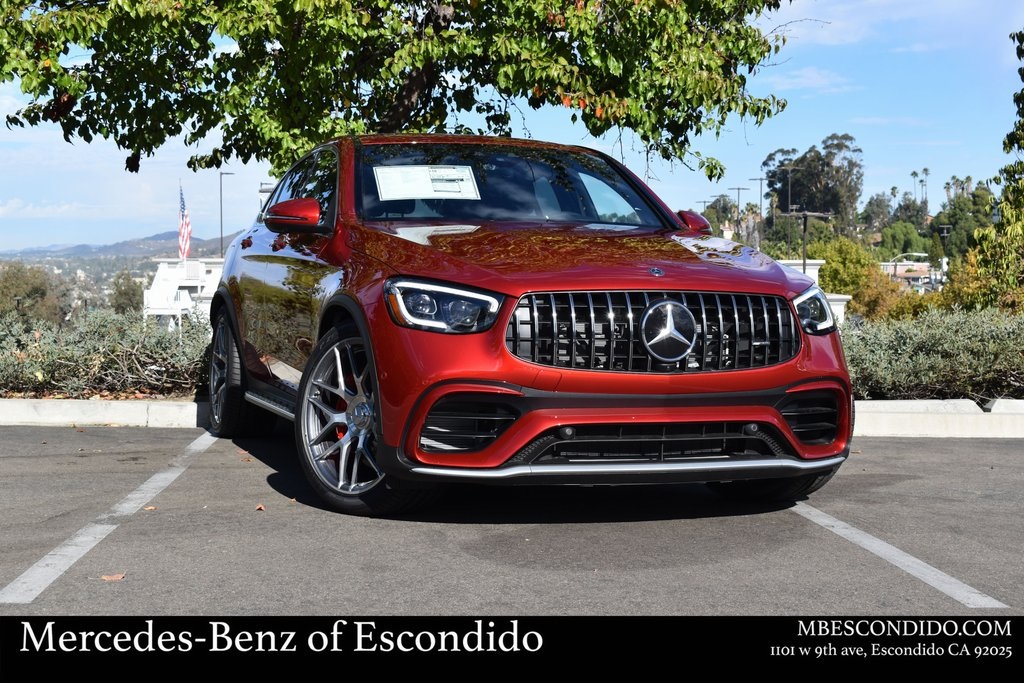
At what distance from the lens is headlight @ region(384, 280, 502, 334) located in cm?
518

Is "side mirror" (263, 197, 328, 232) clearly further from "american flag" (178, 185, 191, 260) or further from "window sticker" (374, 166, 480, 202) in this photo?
"american flag" (178, 185, 191, 260)

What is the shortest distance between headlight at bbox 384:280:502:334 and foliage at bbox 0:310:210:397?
5283 mm

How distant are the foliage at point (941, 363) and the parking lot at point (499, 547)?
281 cm

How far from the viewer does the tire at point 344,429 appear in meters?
5.62

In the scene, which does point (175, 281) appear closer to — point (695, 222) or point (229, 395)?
point (229, 395)

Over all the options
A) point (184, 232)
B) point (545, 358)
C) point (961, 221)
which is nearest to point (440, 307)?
point (545, 358)

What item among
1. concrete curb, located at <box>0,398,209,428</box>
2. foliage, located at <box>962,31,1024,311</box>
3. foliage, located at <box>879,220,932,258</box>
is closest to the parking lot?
concrete curb, located at <box>0,398,209,428</box>

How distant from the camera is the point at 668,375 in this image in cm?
524

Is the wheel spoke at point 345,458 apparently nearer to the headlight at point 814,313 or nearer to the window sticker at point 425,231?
the window sticker at point 425,231

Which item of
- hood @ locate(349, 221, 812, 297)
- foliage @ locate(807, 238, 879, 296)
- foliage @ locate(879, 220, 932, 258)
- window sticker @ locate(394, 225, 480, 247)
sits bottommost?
foliage @ locate(879, 220, 932, 258)

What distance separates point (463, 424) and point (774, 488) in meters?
1.77

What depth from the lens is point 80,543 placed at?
531 centimetres
